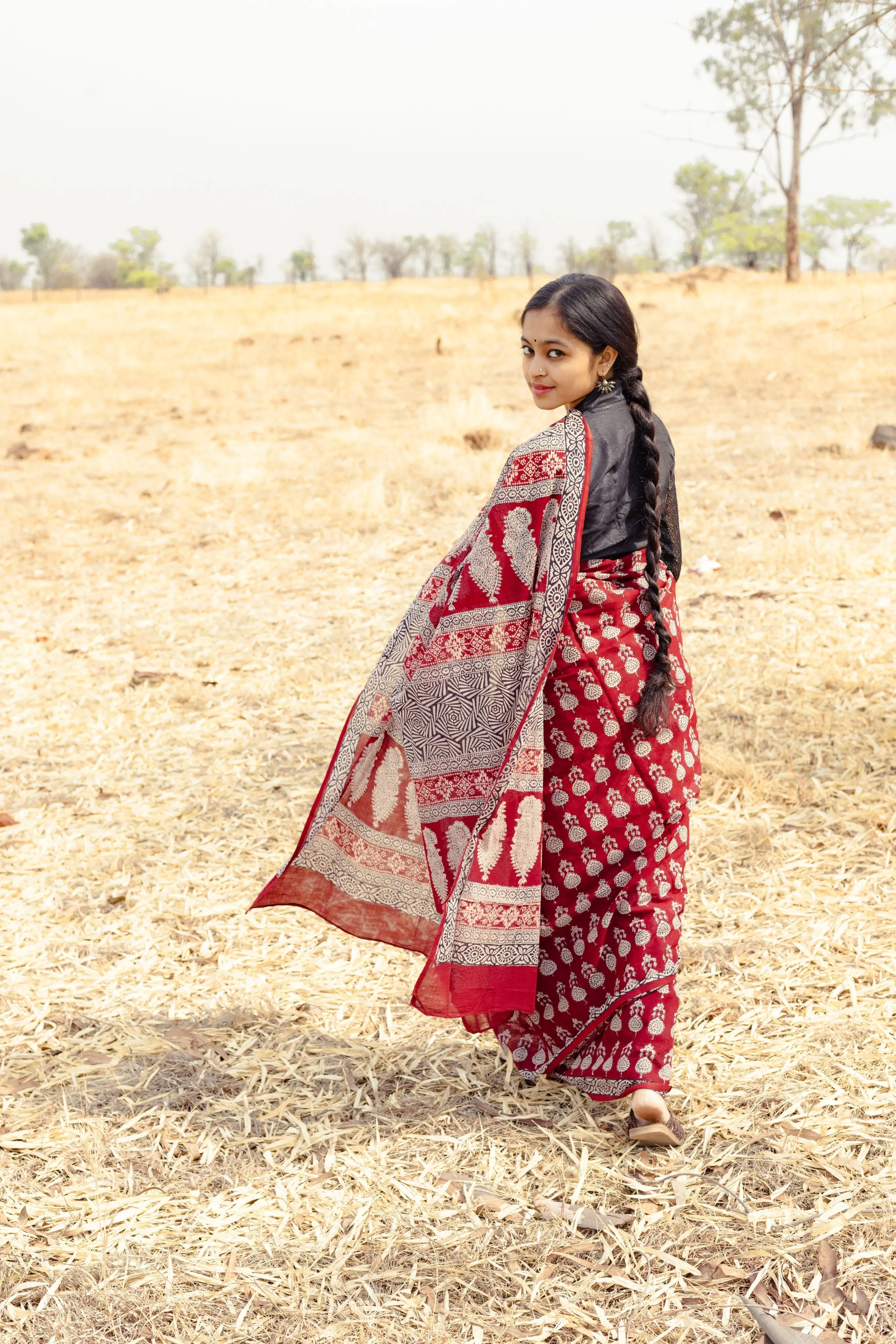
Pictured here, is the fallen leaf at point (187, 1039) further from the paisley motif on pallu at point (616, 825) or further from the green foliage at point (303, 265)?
the green foliage at point (303, 265)

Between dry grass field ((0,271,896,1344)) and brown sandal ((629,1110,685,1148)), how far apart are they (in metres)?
0.03

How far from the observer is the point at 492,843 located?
2486mm

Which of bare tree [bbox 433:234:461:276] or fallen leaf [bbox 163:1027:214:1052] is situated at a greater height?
bare tree [bbox 433:234:461:276]

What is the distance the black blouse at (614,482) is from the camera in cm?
243

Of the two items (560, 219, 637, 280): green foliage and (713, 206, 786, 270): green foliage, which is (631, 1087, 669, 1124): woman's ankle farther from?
(713, 206, 786, 270): green foliage

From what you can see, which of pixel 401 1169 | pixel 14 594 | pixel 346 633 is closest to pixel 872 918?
pixel 401 1169

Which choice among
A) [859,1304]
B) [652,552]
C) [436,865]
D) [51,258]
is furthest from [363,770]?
[51,258]

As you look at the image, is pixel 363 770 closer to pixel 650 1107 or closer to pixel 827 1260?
pixel 650 1107

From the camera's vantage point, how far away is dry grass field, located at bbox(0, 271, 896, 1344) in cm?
222

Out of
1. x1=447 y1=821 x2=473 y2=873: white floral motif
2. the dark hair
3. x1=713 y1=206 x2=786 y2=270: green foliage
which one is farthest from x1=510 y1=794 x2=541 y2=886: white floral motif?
x1=713 y1=206 x2=786 y2=270: green foliage

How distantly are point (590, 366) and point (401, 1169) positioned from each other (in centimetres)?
176

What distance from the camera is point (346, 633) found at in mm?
6203

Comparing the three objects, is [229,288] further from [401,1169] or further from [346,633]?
[401,1169]

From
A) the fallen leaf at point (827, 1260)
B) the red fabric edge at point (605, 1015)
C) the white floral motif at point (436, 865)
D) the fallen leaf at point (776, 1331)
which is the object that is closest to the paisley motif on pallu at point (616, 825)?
the red fabric edge at point (605, 1015)
